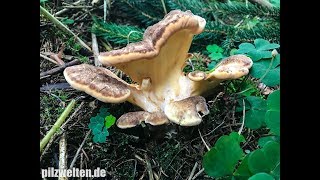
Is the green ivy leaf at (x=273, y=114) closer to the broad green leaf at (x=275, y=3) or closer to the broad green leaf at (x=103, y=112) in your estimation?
the broad green leaf at (x=275, y=3)

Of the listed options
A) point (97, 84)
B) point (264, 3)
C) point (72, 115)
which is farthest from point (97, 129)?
point (264, 3)

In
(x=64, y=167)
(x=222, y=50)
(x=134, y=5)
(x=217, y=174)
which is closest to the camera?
(x=217, y=174)

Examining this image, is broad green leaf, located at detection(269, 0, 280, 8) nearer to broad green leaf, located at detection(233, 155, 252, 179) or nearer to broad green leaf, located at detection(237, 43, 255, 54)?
broad green leaf, located at detection(237, 43, 255, 54)

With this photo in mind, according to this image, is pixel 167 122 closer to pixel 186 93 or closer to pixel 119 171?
pixel 186 93

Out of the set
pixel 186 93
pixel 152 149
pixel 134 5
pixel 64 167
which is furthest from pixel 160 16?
pixel 64 167

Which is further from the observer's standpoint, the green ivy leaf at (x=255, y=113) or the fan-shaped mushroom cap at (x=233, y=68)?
the green ivy leaf at (x=255, y=113)

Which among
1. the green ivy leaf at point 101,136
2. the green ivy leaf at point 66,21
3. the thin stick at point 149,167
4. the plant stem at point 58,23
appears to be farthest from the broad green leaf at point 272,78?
the green ivy leaf at point 66,21

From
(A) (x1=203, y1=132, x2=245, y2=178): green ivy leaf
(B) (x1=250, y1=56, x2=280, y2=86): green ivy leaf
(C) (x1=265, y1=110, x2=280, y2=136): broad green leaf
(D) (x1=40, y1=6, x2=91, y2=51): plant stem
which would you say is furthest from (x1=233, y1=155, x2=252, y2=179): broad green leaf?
(D) (x1=40, y1=6, x2=91, y2=51): plant stem
